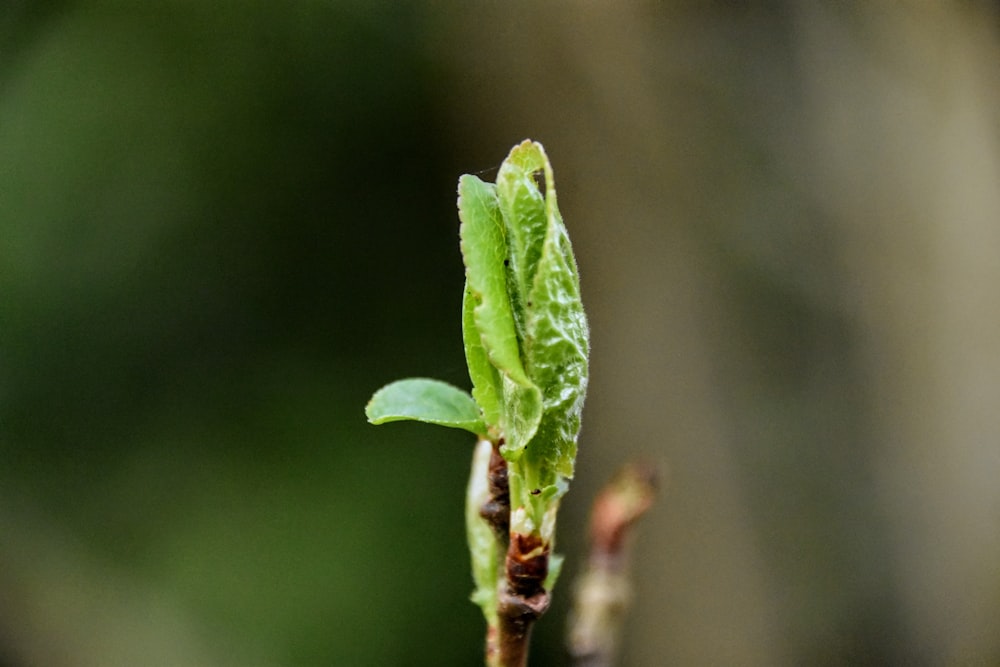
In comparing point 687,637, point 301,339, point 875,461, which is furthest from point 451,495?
point 875,461

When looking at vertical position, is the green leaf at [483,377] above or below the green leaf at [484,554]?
above

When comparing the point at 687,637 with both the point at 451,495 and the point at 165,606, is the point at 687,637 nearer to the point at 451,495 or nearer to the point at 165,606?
the point at 451,495

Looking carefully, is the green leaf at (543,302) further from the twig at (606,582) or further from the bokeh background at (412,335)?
the bokeh background at (412,335)

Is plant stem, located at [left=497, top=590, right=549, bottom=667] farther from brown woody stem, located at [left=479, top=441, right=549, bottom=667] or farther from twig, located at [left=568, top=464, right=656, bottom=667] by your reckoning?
twig, located at [left=568, top=464, right=656, bottom=667]

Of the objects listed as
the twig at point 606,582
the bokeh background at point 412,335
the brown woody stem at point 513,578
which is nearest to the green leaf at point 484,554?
the brown woody stem at point 513,578

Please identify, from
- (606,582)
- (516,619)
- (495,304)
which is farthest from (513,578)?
(606,582)
